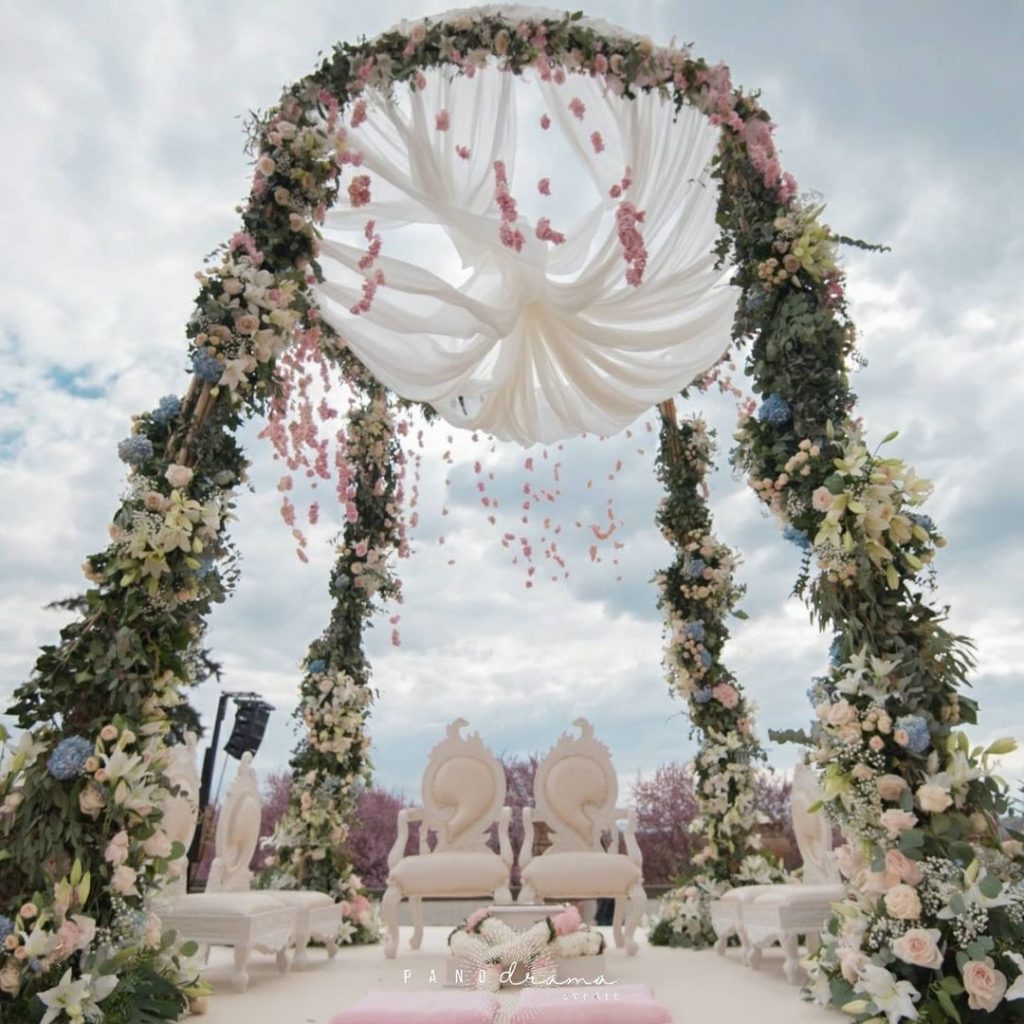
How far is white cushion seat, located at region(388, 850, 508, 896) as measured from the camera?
5383 millimetres

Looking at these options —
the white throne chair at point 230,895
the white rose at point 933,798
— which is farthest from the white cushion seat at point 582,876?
the white rose at point 933,798

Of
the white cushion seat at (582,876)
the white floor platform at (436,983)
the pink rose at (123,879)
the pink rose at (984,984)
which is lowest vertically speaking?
the white floor platform at (436,983)

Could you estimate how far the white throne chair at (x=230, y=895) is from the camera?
3980 millimetres

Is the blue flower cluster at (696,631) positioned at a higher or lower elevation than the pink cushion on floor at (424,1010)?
higher

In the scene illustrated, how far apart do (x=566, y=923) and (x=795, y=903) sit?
113 centimetres

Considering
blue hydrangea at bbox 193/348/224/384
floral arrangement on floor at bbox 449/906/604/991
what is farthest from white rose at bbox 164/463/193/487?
floral arrangement on floor at bbox 449/906/604/991

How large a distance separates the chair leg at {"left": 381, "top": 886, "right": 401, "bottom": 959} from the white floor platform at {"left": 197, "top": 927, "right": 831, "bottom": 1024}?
89 millimetres

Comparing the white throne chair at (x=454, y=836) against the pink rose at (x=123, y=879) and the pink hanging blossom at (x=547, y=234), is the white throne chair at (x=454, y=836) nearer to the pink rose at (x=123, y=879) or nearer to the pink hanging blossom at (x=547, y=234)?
the pink rose at (x=123, y=879)

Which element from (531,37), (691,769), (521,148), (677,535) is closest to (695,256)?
(521,148)

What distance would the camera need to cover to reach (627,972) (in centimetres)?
455

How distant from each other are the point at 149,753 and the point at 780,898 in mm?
3105

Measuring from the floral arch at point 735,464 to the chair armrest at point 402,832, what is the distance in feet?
8.83

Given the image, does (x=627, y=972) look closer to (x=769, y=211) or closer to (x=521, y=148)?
(x=769, y=211)

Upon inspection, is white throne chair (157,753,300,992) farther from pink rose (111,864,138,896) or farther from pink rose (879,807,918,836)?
pink rose (879,807,918,836)
